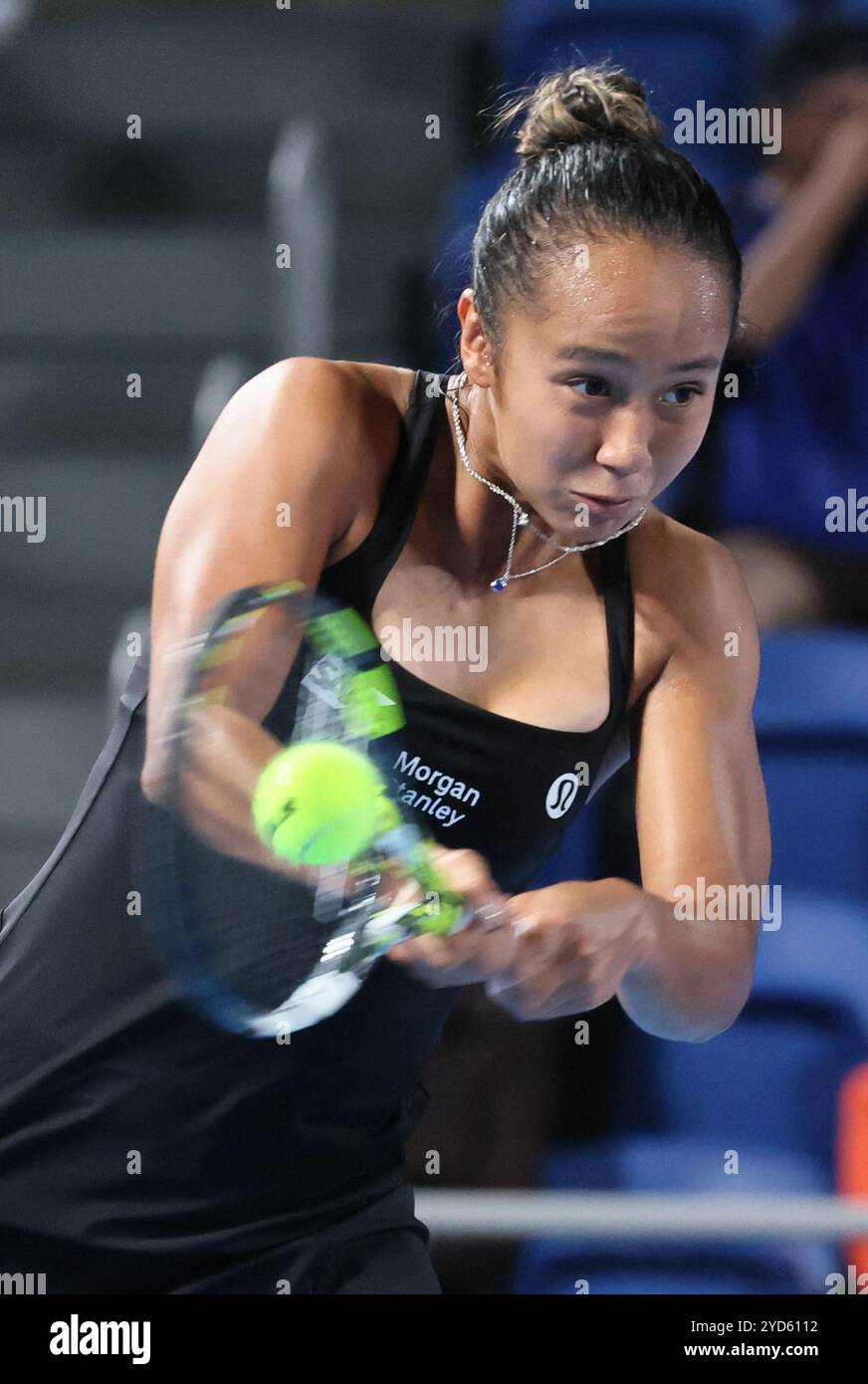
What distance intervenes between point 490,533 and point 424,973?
0.22 m

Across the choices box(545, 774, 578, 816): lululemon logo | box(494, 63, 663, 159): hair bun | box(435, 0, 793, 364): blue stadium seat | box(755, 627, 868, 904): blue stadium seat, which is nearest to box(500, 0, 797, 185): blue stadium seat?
box(435, 0, 793, 364): blue stadium seat

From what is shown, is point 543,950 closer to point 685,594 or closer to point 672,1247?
point 685,594

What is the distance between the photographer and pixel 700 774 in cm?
70

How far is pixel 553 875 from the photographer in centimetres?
112

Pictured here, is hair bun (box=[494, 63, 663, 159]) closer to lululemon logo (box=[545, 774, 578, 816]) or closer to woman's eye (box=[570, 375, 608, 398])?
woman's eye (box=[570, 375, 608, 398])

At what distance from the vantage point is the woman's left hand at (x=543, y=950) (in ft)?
1.86

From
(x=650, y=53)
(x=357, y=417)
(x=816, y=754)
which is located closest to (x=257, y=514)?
(x=357, y=417)

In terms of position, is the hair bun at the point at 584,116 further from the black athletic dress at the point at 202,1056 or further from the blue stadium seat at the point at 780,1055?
the blue stadium seat at the point at 780,1055

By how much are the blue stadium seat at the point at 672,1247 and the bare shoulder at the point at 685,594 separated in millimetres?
544

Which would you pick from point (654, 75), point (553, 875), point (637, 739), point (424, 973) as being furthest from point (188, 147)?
point (424, 973)
